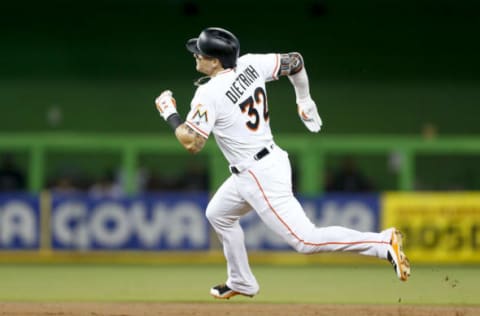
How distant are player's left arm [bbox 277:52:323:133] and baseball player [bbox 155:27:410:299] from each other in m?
0.11

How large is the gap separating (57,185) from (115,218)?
1645mm

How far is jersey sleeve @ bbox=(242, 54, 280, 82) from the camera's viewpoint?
7258 mm

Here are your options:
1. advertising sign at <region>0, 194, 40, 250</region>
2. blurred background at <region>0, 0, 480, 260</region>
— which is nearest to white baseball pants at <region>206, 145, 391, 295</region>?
advertising sign at <region>0, 194, 40, 250</region>

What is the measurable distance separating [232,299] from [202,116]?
2.51 meters

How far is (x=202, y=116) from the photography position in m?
6.79

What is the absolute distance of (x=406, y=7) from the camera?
16844mm

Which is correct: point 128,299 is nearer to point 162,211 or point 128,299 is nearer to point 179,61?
point 162,211

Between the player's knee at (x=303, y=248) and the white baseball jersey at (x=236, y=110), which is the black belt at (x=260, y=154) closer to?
the white baseball jersey at (x=236, y=110)

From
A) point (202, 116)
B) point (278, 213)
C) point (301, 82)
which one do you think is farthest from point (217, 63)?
point (278, 213)

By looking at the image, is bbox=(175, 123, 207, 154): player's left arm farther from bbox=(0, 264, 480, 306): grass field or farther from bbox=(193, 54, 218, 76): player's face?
bbox=(0, 264, 480, 306): grass field

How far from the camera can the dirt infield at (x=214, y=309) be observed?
757 cm

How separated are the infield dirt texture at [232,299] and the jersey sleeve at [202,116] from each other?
151 cm

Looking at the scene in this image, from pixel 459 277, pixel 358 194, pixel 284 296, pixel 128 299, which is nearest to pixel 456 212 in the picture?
pixel 358 194

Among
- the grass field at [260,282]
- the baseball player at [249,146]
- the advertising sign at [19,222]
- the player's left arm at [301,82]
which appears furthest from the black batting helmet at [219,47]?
the advertising sign at [19,222]
